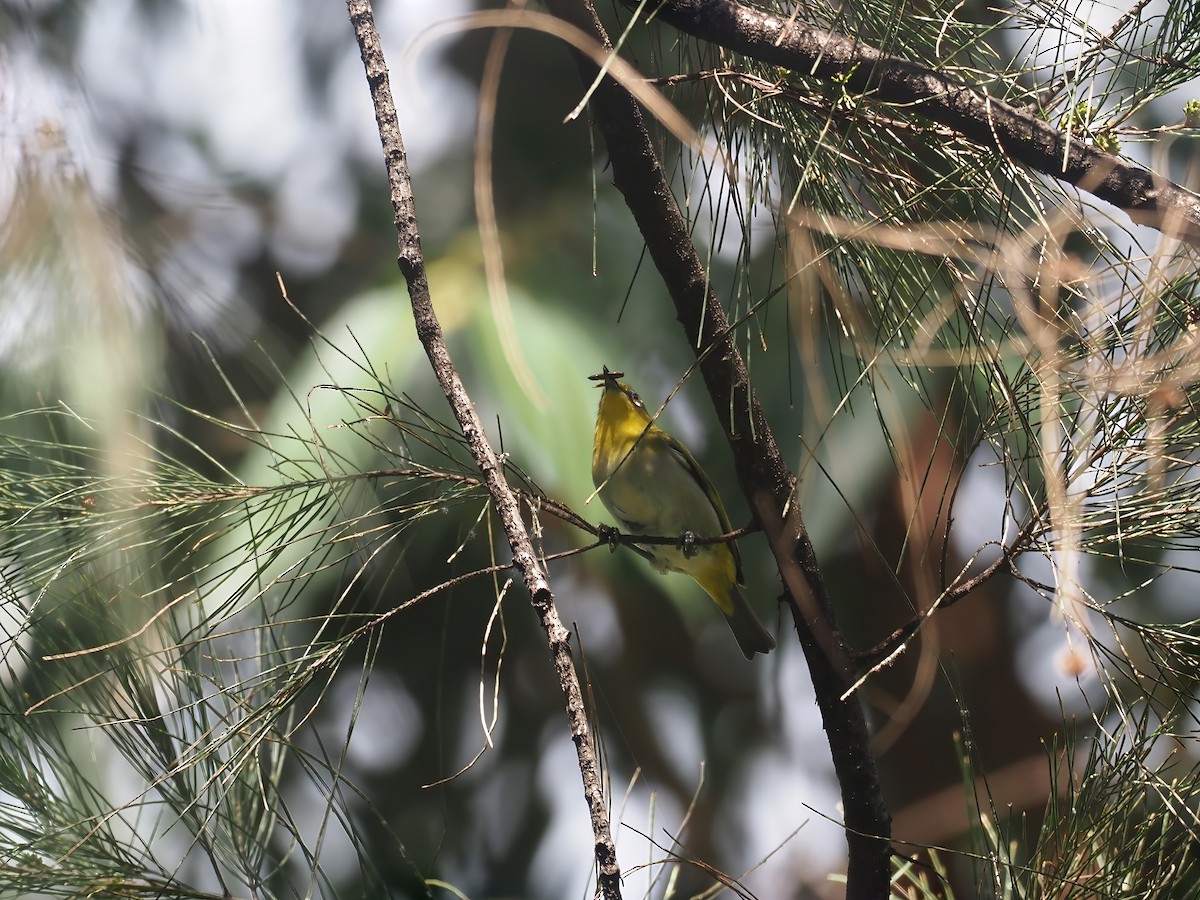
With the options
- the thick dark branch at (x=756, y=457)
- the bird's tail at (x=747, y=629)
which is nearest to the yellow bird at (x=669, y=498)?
the bird's tail at (x=747, y=629)

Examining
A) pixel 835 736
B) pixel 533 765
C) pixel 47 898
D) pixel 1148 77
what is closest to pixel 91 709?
pixel 47 898

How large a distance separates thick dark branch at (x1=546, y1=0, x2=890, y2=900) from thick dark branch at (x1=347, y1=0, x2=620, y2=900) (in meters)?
0.18

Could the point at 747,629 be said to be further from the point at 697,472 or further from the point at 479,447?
the point at 479,447

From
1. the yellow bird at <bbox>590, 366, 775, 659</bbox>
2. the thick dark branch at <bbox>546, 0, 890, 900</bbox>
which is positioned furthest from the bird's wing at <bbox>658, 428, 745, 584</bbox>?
the thick dark branch at <bbox>546, 0, 890, 900</bbox>

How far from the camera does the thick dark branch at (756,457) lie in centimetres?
89

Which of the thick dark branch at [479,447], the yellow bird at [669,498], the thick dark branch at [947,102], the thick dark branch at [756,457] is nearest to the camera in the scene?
the thick dark branch at [479,447]

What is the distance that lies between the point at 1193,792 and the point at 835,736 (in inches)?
12.0

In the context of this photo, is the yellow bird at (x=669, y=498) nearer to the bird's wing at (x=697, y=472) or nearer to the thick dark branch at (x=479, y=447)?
the bird's wing at (x=697, y=472)

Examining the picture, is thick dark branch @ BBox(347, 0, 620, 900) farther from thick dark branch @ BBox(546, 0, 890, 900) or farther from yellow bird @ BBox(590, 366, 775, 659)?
yellow bird @ BBox(590, 366, 775, 659)

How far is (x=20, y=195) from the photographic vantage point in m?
1.63

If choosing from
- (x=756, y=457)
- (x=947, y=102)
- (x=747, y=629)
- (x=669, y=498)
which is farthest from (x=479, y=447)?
(x=747, y=629)

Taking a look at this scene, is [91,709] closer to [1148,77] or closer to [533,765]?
[1148,77]

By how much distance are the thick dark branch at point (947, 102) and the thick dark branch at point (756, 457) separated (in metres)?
0.12

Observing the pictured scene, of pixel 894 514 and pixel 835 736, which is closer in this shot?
pixel 835 736
